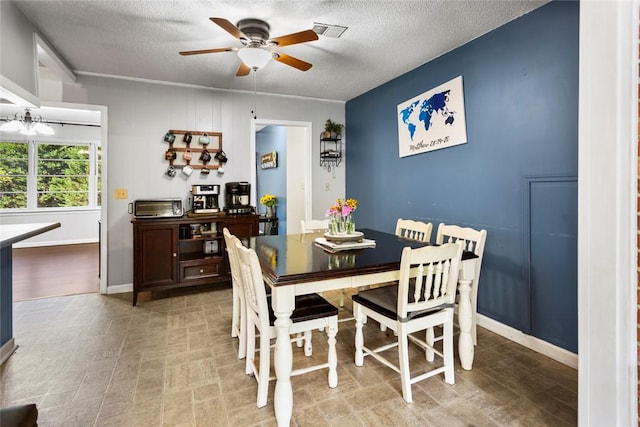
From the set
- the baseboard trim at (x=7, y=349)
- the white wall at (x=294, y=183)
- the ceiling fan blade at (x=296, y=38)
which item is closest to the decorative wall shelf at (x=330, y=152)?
the white wall at (x=294, y=183)

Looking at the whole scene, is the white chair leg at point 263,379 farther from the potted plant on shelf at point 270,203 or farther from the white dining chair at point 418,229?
the potted plant on shelf at point 270,203

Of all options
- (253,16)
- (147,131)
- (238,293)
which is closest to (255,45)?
(253,16)

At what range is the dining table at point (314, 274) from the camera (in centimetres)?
162

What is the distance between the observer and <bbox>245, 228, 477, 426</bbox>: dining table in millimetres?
1615

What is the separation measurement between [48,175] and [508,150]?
811 cm

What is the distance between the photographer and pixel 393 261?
188 centimetres

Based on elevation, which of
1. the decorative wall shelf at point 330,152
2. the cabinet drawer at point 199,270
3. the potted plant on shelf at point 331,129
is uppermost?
the potted plant on shelf at point 331,129

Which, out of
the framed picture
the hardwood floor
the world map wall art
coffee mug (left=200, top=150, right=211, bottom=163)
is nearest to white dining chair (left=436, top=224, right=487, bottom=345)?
the world map wall art

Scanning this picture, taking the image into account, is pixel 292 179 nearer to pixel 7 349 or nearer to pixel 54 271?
pixel 54 271

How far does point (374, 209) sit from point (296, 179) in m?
1.71

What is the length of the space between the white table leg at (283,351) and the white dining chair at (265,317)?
104 millimetres

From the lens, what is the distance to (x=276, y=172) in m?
6.43

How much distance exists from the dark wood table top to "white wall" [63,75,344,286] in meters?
2.08

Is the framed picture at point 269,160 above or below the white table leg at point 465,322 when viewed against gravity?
above
